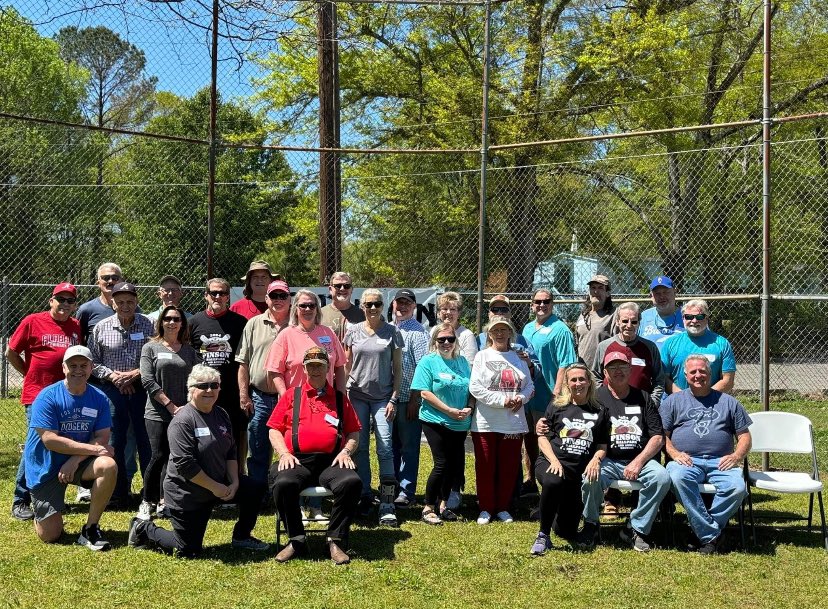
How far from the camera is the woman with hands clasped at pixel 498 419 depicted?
660 cm

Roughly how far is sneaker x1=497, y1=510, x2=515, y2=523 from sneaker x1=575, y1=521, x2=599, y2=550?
2.21 ft

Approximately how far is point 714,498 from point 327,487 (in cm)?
268

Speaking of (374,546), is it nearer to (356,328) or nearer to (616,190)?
(356,328)

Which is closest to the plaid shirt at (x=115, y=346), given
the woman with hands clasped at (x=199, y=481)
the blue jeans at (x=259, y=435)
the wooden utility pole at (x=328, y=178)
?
the blue jeans at (x=259, y=435)

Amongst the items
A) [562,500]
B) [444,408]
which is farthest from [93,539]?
[562,500]

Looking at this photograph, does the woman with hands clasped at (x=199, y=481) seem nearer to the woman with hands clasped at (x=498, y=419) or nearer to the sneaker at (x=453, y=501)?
the sneaker at (x=453, y=501)

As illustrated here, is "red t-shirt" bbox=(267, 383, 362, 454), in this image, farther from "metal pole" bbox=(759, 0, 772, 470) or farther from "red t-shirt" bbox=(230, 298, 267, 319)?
"metal pole" bbox=(759, 0, 772, 470)

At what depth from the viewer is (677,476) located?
5926 millimetres

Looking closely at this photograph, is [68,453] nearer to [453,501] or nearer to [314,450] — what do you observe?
[314,450]

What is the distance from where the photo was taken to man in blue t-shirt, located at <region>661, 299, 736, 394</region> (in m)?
6.54

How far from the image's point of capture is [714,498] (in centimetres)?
592

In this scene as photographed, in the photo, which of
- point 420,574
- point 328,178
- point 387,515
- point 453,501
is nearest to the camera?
point 420,574

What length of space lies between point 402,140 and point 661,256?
732 cm

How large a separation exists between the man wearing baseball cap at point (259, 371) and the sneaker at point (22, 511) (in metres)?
1.66
